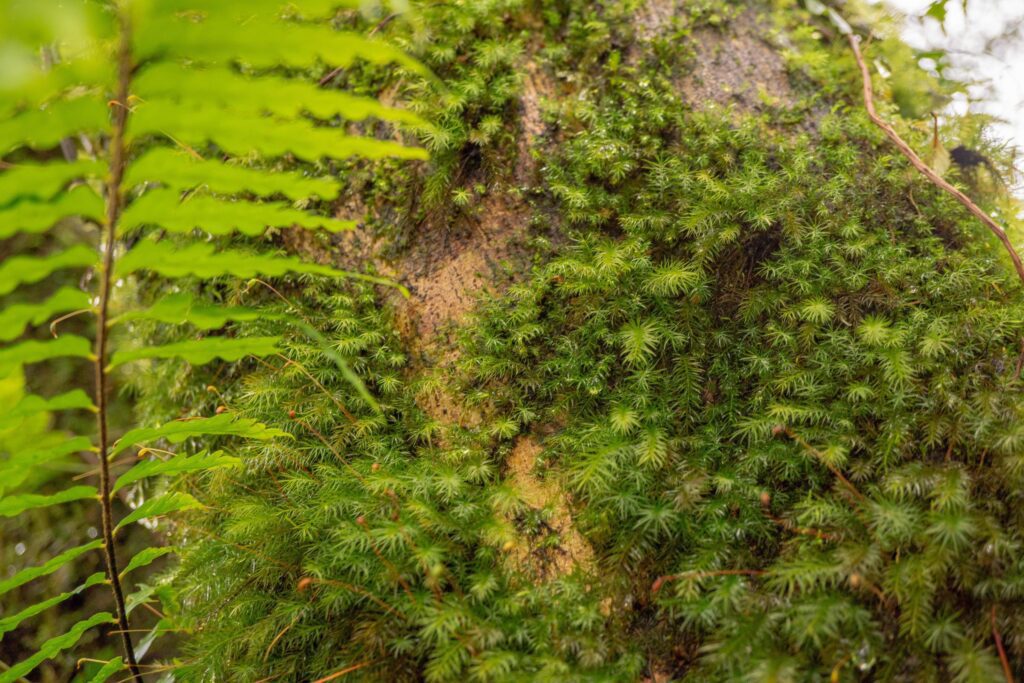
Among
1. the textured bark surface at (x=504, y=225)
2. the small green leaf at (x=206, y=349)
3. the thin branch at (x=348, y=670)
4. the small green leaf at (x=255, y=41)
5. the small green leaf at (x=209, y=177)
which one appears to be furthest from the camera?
the textured bark surface at (x=504, y=225)

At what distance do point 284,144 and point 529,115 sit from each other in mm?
1298

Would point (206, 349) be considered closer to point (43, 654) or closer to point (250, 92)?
point (250, 92)

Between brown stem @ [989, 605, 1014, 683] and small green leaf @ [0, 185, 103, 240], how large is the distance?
2.18 metres

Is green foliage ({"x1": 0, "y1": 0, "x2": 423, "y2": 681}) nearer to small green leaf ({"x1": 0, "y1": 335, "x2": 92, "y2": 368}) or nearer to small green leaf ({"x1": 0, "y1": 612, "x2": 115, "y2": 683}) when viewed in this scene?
small green leaf ({"x1": 0, "y1": 335, "x2": 92, "y2": 368})

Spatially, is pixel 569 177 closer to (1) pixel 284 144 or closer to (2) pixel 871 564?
(1) pixel 284 144

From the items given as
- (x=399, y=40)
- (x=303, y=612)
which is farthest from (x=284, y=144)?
(x=399, y=40)

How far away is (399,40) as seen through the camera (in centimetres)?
245

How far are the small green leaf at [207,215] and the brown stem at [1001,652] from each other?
66.3 inches

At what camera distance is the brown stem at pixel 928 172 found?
189cm

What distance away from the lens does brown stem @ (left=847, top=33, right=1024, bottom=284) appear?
1.89m

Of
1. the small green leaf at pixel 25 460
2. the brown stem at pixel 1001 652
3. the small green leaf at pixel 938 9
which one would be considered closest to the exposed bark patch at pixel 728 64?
the small green leaf at pixel 938 9

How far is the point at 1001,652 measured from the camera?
128cm

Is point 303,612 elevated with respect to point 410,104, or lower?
lower

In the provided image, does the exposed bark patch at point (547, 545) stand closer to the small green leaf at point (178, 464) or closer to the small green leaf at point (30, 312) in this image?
the small green leaf at point (178, 464)
